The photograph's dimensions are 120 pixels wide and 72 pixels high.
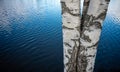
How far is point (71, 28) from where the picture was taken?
1.95m

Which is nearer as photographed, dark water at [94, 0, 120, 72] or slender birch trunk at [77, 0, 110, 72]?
slender birch trunk at [77, 0, 110, 72]

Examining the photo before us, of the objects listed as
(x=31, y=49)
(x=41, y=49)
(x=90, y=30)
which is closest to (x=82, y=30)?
(x=90, y=30)

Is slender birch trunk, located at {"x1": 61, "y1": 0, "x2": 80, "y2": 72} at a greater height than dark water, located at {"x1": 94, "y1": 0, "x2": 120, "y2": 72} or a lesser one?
greater

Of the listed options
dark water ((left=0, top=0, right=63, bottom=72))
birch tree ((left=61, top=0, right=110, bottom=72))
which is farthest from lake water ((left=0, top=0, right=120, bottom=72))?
birch tree ((left=61, top=0, right=110, bottom=72))

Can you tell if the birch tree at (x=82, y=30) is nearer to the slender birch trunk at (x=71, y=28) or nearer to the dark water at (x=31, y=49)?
the slender birch trunk at (x=71, y=28)

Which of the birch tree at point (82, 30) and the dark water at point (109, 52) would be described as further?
the dark water at point (109, 52)

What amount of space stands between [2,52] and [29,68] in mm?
3121

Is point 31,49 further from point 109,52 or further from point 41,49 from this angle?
point 109,52

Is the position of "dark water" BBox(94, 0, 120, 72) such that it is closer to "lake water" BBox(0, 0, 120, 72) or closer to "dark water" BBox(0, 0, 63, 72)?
"lake water" BBox(0, 0, 120, 72)

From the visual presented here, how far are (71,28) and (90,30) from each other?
279 millimetres

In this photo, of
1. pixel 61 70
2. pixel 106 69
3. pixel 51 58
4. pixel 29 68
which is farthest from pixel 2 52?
pixel 106 69

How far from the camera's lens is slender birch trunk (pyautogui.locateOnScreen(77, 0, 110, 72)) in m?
1.75

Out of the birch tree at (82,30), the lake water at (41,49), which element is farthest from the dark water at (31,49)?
the birch tree at (82,30)

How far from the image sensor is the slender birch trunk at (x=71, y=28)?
1808 millimetres
